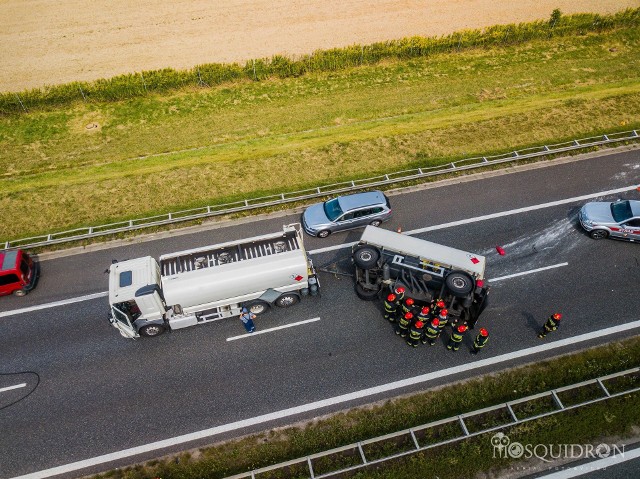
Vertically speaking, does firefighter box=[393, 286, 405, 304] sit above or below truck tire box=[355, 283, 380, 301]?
above

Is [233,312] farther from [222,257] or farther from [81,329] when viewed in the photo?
[81,329]

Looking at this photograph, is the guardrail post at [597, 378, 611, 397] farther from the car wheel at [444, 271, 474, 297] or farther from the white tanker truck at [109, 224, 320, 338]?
the white tanker truck at [109, 224, 320, 338]

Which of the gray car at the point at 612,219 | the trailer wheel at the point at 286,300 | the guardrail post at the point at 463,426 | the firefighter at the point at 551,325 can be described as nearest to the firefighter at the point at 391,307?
the trailer wheel at the point at 286,300

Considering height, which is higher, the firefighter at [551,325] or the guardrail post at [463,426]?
the firefighter at [551,325]

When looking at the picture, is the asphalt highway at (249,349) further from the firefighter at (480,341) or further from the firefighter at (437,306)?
the firefighter at (437,306)

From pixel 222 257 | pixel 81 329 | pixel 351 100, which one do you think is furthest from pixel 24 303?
pixel 351 100

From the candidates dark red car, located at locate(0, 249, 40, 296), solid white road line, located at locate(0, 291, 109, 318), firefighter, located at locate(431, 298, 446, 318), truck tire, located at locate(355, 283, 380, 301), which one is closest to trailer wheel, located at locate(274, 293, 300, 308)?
truck tire, located at locate(355, 283, 380, 301)
